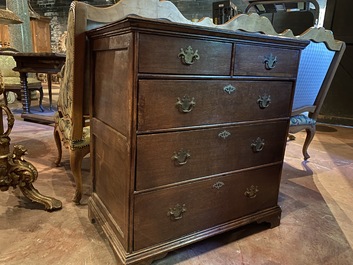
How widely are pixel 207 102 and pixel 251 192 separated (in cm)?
54

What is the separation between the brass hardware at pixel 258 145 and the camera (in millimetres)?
1236

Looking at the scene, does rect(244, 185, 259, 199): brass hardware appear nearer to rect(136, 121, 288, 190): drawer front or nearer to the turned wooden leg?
rect(136, 121, 288, 190): drawer front

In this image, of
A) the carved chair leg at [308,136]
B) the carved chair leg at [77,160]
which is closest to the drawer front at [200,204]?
the carved chair leg at [77,160]

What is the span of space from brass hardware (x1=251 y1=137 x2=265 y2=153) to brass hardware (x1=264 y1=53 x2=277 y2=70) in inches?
12.7

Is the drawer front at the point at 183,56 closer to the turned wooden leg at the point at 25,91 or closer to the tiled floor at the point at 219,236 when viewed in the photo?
the tiled floor at the point at 219,236

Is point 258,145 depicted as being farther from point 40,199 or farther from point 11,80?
point 11,80

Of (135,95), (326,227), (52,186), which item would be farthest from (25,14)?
(326,227)

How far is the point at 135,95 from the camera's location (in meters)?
0.88

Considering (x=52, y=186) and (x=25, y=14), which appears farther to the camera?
(x=25, y=14)

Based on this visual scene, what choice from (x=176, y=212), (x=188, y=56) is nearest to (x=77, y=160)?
(x=176, y=212)

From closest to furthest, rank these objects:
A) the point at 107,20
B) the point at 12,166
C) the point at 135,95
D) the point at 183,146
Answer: the point at 135,95 < the point at 183,146 < the point at 107,20 < the point at 12,166

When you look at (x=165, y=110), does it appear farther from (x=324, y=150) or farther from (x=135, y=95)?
(x=324, y=150)

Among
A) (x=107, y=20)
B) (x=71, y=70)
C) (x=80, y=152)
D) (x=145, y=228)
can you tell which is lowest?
(x=145, y=228)

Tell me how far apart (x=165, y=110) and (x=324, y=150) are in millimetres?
2443
